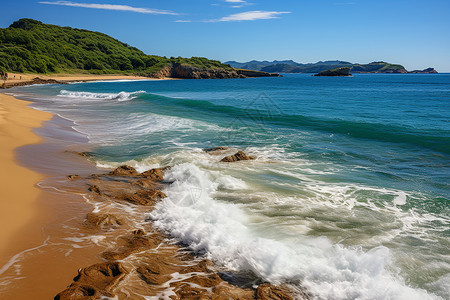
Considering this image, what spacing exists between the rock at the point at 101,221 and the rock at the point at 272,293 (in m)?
2.89

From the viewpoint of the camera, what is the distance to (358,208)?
6.80m

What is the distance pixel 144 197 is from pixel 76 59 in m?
96.1

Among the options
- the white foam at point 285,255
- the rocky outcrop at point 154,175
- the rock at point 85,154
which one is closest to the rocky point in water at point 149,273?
the white foam at point 285,255

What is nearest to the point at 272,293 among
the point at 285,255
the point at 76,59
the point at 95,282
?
the point at 285,255

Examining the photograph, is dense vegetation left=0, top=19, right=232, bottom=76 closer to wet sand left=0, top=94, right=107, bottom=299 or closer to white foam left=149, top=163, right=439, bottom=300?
wet sand left=0, top=94, right=107, bottom=299

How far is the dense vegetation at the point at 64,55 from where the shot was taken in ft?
231

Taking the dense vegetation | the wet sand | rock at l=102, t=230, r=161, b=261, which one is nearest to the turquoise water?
rock at l=102, t=230, r=161, b=261

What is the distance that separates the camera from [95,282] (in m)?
3.87

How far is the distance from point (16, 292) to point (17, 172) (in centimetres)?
525

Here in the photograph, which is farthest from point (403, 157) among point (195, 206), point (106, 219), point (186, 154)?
point (106, 219)

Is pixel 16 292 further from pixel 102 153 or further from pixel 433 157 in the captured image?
pixel 433 157

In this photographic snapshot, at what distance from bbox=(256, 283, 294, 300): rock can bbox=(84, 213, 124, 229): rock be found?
2.89 metres

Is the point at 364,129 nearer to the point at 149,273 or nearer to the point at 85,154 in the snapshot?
the point at 85,154

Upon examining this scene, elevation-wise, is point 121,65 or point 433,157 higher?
point 121,65
